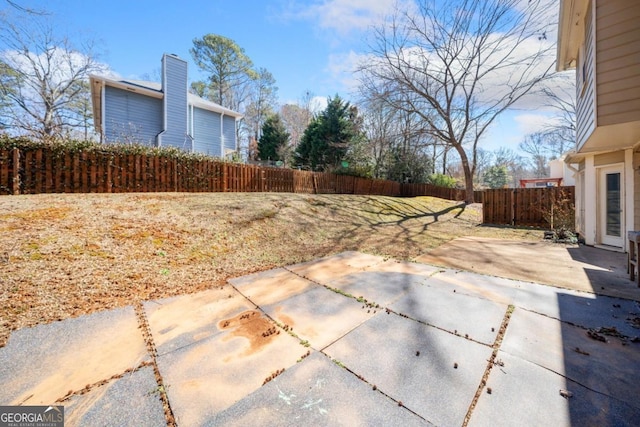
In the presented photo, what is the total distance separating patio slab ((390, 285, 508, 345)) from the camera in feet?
7.09

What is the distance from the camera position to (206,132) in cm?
1457

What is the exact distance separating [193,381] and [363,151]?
61.7 ft

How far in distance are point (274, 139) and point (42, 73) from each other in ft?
48.4

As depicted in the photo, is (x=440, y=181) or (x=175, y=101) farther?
(x=440, y=181)

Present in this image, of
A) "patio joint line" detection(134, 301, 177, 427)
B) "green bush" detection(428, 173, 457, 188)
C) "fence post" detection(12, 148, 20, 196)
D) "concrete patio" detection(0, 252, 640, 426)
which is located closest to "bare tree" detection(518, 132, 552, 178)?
"green bush" detection(428, 173, 457, 188)

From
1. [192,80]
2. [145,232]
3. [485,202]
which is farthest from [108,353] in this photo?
[192,80]

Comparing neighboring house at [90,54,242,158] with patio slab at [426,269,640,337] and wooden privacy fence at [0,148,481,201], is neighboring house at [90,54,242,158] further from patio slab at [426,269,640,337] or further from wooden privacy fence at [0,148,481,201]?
patio slab at [426,269,640,337]

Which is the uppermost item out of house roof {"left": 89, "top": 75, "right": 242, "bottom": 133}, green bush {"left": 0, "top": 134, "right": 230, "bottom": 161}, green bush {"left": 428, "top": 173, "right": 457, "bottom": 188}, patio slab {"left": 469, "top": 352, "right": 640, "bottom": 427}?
house roof {"left": 89, "top": 75, "right": 242, "bottom": 133}

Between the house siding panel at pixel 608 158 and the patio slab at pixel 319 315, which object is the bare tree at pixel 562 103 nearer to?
the house siding panel at pixel 608 158

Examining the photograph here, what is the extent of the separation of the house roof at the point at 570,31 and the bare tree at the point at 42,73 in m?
19.6

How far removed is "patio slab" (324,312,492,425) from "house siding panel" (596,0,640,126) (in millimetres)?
4063

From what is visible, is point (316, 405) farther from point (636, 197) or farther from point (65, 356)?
point (636, 197)

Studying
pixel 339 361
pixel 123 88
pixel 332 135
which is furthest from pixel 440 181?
pixel 339 361

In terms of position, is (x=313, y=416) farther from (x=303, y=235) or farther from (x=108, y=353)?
(x=303, y=235)
